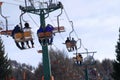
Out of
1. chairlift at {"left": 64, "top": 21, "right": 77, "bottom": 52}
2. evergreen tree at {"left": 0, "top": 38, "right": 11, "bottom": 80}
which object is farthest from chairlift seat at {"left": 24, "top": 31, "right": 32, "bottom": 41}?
evergreen tree at {"left": 0, "top": 38, "right": 11, "bottom": 80}

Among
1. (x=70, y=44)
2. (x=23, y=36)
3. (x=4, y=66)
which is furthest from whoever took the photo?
(x=4, y=66)

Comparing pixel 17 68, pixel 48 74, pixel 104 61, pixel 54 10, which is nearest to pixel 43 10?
pixel 54 10

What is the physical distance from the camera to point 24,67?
527 feet

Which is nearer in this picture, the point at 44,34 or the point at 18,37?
the point at 18,37

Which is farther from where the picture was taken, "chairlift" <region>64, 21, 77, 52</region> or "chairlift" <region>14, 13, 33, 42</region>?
"chairlift" <region>64, 21, 77, 52</region>

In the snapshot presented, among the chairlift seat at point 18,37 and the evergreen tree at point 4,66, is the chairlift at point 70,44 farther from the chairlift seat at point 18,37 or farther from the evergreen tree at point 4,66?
the evergreen tree at point 4,66

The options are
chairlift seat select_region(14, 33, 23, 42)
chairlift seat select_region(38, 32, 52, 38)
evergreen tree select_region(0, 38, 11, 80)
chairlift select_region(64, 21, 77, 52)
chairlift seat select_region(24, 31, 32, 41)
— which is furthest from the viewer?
evergreen tree select_region(0, 38, 11, 80)

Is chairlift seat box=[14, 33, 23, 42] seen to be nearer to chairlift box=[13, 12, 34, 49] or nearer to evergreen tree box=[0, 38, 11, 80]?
chairlift box=[13, 12, 34, 49]

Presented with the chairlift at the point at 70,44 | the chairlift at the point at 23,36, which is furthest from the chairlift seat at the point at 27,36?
the chairlift at the point at 70,44

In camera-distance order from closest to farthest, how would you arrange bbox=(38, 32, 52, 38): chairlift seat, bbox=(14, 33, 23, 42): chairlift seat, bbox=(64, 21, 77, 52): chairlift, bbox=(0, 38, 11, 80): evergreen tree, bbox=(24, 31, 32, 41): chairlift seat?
bbox=(14, 33, 23, 42): chairlift seat → bbox=(24, 31, 32, 41): chairlift seat → bbox=(38, 32, 52, 38): chairlift seat → bbox=(64, 21, 77, 52): chairlift → bbox=(0, 38, 11, 80): evergreen tree

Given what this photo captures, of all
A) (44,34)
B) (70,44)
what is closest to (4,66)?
(70,44)

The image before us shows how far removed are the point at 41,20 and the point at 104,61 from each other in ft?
486

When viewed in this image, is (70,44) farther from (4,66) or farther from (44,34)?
(4,66)

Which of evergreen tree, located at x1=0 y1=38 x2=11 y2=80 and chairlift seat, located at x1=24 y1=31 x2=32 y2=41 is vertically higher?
chairlift seat, located at x1=24 y1=31 x2=32 y2=41
